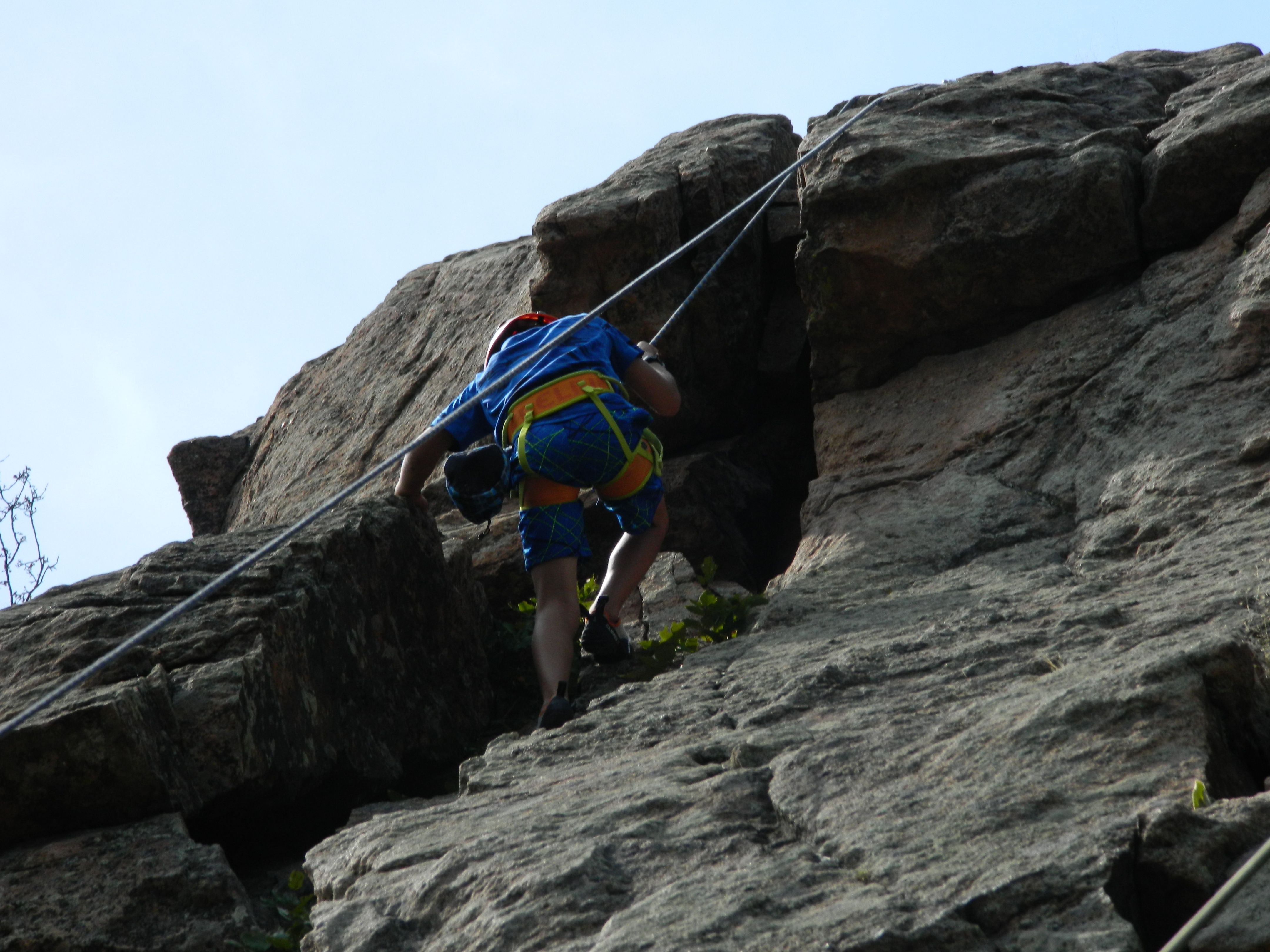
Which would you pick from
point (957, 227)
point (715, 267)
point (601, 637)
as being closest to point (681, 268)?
point (715, 267)

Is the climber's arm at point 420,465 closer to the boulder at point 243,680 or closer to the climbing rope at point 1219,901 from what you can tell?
the boulder at point 243,680

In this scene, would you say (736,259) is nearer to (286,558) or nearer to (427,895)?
(286,558)

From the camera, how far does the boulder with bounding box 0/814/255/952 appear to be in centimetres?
355

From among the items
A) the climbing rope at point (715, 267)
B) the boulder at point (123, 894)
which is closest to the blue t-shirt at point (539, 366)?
the climbing rope at point (715, 267)

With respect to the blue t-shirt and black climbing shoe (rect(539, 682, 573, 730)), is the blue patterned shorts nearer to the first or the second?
the blue t-shirt

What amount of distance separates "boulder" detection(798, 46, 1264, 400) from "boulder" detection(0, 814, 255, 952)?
389 centimetres

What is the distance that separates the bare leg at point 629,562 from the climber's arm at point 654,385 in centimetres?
42

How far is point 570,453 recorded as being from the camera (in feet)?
15.5

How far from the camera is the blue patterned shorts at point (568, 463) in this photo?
473cm

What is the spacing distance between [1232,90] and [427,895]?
5.25 metres

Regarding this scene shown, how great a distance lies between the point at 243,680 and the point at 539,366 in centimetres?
168

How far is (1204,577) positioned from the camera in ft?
12.1

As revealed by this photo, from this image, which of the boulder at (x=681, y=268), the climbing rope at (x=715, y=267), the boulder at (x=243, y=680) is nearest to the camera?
the boulder at (x=243, y=680)

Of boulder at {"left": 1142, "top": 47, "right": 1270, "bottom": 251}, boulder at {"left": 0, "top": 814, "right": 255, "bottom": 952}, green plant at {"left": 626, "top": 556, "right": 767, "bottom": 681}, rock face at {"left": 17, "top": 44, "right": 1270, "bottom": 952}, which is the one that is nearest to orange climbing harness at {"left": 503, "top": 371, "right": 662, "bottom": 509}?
green plant at {"left": 626, "top": 556, "right": 767, "bottom": 681}
